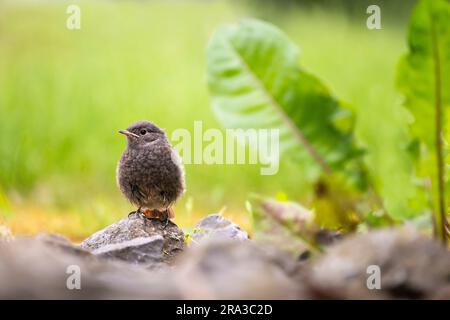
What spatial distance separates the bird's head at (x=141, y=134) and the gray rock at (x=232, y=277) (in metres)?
1.07

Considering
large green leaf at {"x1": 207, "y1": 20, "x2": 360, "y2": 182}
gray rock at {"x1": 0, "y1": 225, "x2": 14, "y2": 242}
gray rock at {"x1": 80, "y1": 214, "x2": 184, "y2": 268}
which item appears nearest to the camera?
large green leaf at {"x1": 207, "y1": 20, "x2": 360, "y2": 182}

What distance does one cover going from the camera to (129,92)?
508 cm

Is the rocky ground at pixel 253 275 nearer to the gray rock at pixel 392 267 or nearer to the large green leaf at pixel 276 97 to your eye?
the gray rock at pixel 392 267

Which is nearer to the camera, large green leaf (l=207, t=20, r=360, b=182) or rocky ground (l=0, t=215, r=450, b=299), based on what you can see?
rocky ground (l=0, t=215, r=450, b=299)

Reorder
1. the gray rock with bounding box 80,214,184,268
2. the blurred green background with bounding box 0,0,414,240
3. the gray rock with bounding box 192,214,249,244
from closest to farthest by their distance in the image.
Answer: the gray rock with bounding box 80,214,184,268 → the gray rock with bounding box 192,214,249,244 → the blurred green background with bounding box 0,0,414,240

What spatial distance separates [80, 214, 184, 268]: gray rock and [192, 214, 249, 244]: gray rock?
0.07 m

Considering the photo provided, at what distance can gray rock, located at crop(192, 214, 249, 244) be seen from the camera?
1.79 metres

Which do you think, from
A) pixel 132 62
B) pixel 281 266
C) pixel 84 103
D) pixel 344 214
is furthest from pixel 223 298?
pixel 132 62

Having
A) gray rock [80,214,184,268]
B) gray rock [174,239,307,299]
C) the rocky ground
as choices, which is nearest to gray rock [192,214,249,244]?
gray rock [80,214,184,268]

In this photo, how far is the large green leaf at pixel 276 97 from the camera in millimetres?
1264

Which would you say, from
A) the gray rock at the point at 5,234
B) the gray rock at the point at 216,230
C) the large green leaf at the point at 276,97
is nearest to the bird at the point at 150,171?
the gray rock at the point at 216,230

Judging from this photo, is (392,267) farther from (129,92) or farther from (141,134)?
(129,92)

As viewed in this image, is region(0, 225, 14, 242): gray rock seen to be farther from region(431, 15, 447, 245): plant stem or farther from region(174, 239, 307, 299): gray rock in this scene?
region(431, 15, 447, 245): plant stem

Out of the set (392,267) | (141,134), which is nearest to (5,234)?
(141,134)
